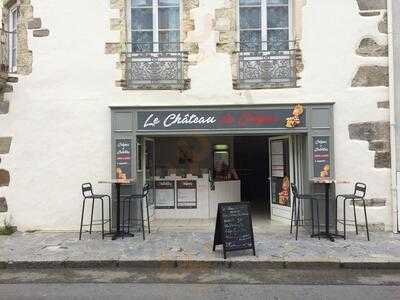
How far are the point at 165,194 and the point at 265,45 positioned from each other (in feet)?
13.6

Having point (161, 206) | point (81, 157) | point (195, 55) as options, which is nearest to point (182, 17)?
point (195, 55)

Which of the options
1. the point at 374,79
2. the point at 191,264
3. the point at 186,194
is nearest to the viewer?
the point at 191,264

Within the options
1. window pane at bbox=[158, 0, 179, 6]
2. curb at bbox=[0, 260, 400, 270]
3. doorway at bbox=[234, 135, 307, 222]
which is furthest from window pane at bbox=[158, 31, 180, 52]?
curb at bbox=[0, 260, 400, 270]

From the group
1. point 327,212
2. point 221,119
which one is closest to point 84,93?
point 221,119

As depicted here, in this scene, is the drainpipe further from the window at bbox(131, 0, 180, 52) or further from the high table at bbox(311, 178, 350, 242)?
the window at bbox(131, 0, 180, 52)

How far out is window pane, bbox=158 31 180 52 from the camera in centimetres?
988

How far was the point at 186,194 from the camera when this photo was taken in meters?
11.6

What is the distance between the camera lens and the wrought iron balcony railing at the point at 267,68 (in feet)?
31.6

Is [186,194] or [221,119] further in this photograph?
[186,194]

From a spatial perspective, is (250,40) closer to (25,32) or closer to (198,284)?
(25,32)

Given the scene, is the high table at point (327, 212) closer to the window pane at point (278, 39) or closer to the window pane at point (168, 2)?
the window pane at point (278, 39)

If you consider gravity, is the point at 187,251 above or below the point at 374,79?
below

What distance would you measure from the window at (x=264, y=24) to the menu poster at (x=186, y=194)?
3.49 m

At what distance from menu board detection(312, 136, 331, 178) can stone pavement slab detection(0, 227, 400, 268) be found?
121cm
